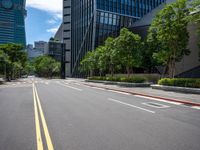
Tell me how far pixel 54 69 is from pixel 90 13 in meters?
32.0

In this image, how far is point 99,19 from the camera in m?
71.9

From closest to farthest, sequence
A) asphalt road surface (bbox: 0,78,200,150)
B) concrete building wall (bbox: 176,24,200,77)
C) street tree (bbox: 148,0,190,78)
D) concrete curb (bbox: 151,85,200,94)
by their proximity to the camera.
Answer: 1. asphalt road surface (bbox: 0,78,200,150)
2. concrete curb (bbox: 151,85,200,94)
3. street tree (bbox: 148,0,190,78)
4. concrete building wall (bbox: 176,24,200,77)

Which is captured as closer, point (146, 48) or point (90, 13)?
point (146, 48)

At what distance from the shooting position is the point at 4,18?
198 meters

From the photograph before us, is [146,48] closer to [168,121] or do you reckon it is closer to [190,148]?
[168,121]

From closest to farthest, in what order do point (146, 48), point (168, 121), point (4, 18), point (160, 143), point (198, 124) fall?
1. point (160, 143)
2. point (198, 124)
3. point (168, 121)
4. point (146, 48)
5. point (4, 18)

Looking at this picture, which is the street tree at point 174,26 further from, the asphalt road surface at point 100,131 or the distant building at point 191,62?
A: the asphalt road surface at point 100,131

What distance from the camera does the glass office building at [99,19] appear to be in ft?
238

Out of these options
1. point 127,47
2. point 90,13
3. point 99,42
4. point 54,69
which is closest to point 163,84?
point 127,47

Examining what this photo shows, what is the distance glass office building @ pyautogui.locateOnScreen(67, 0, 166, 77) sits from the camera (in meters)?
72.4

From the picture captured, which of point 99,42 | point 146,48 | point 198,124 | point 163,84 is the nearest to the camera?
point 198,124

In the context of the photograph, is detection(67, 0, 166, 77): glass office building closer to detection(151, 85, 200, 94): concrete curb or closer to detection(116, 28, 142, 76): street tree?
detection(116, 28, 142, 76): street tree

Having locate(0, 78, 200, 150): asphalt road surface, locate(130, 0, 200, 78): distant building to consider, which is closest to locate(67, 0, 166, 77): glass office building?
locate(130, 0, 200, 78): distant building

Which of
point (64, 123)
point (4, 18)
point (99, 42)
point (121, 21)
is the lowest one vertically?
point (64, 123)
